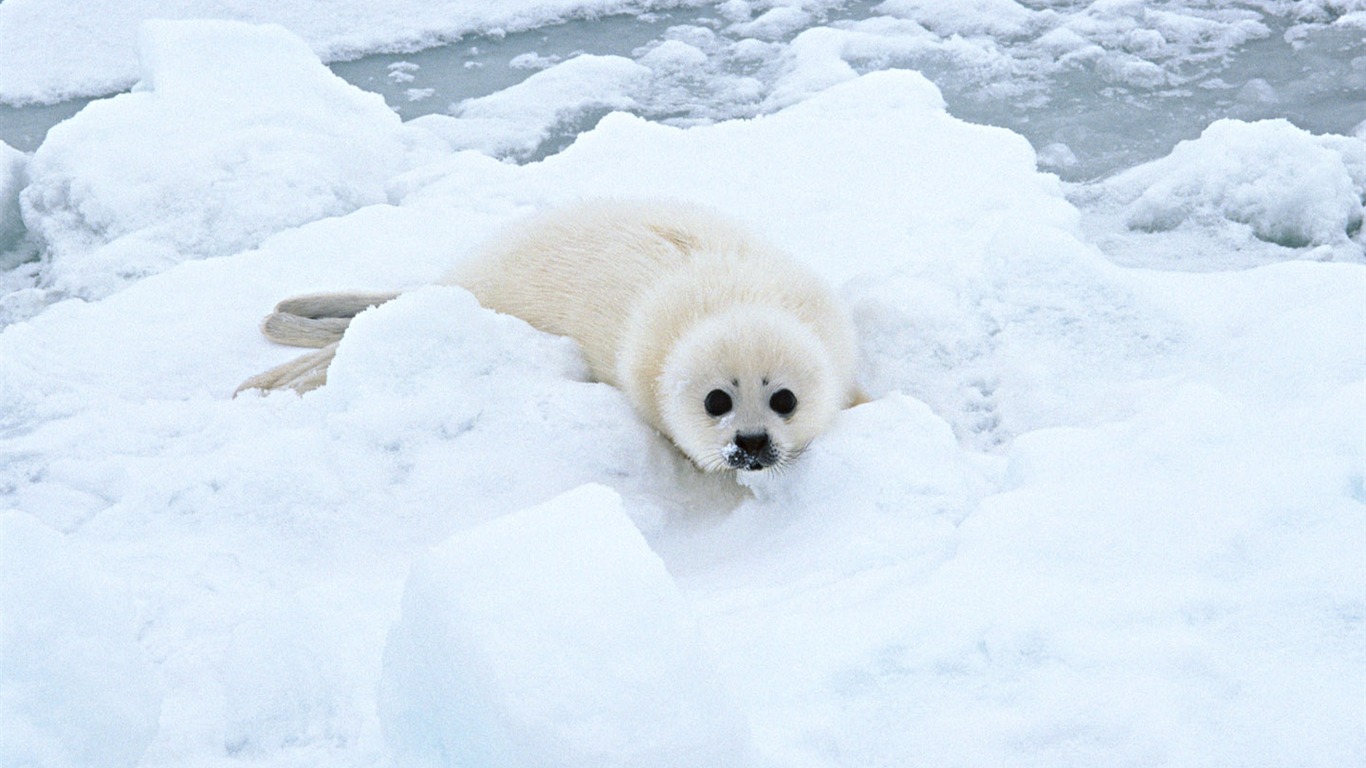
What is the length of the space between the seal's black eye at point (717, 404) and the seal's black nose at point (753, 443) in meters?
0.14

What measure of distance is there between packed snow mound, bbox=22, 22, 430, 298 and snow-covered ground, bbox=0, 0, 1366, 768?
0.02 m

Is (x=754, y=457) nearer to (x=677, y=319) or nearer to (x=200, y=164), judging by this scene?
(x=677, y=319)

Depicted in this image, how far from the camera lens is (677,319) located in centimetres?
303

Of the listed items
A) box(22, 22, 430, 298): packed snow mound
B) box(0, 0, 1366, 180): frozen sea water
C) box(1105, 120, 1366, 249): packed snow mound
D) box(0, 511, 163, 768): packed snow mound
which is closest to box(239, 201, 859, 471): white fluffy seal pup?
box(22, 22, 430, 298): packed snow mound

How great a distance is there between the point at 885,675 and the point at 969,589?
21 cm

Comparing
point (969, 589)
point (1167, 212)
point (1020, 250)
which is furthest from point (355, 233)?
point (969, 589)

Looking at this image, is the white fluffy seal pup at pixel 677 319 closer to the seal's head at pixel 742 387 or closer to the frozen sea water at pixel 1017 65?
the seal's head at pixel 742 387

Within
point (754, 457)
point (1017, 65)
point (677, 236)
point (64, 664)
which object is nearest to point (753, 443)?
point (754, 457)

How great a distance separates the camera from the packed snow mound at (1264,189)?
425 cm

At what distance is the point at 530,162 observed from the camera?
571 centimetres

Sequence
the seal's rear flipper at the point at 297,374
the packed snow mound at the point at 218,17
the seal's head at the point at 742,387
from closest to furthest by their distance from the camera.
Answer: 1. the seal's head at the point at 742,387
2. the seal's rear flipper at the point at 297,374
3. the packed snow mound at the point at 218,17

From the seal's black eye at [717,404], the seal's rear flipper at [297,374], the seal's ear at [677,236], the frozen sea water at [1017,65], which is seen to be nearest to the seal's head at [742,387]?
the seal's black eye at [717,404]

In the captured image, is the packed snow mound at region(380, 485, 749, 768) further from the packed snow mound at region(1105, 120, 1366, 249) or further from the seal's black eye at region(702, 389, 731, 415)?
the packed snow mound at region(1105, 120, 1366, 249)

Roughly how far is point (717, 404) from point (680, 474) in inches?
8.2
